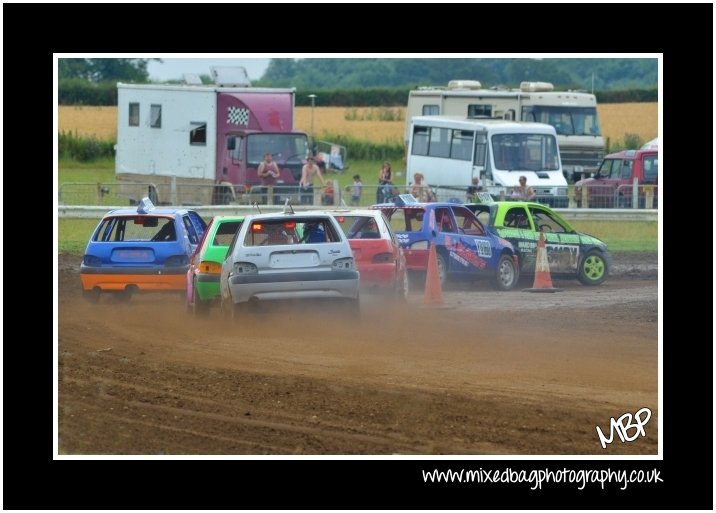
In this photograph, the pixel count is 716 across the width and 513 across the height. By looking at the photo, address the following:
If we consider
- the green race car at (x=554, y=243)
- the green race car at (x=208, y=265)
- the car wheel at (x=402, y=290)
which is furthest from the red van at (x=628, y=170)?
the green race car at (x=208, y=265)

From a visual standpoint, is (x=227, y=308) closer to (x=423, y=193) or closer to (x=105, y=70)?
(x=423, y=193)

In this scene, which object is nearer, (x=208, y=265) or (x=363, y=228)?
(x=208, y=265)

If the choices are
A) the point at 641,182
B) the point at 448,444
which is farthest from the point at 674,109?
the point at 641,182

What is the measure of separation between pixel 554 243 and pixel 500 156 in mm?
12280

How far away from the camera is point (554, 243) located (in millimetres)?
23453

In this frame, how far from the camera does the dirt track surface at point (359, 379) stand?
10.9 meters

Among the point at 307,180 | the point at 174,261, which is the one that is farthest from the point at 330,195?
the point at 174,261

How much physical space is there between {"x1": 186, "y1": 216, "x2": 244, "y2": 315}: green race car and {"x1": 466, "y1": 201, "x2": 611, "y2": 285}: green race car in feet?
20.4

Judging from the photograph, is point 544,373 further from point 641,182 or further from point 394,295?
point 641,182

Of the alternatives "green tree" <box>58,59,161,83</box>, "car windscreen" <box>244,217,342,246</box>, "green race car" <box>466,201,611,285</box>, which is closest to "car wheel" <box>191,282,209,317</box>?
"car windscreen" <box>244,217,342,246</box>

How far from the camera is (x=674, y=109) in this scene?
41.4 feet

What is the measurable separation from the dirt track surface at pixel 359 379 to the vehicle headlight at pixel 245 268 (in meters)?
0.56

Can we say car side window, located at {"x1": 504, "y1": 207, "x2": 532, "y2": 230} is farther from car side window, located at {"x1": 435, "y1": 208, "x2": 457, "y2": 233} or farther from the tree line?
the tree line

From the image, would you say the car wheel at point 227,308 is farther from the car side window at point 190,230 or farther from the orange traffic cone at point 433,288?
the orange traffic cone at point 433,288
